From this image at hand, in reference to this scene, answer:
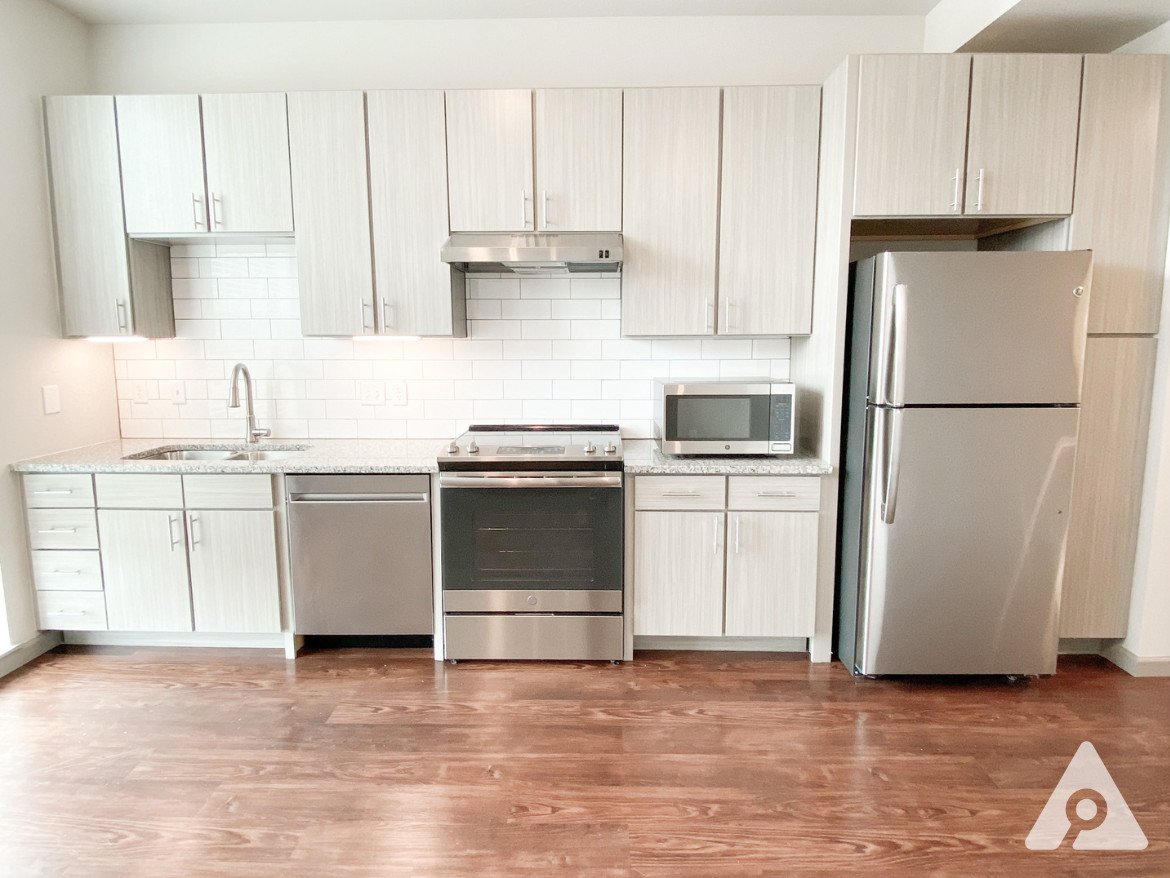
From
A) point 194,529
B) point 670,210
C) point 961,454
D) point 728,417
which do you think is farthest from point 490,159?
point 961,454

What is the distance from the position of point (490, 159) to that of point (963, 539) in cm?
240

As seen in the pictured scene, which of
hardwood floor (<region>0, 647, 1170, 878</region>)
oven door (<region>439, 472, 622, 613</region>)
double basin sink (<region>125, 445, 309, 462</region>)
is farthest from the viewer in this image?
double basin sink (<region>125, 445, 309, 462</region>)

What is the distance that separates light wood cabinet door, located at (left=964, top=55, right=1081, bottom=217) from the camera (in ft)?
8.00

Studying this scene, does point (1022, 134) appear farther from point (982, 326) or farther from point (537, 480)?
point (537, 480)

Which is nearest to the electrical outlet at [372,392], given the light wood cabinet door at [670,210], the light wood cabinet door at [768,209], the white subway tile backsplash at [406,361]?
the white subway tile backsplash at [406,361]

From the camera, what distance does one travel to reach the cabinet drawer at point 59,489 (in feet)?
8.91

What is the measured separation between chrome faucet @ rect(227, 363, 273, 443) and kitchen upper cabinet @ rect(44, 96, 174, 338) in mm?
424

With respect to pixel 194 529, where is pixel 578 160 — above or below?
above

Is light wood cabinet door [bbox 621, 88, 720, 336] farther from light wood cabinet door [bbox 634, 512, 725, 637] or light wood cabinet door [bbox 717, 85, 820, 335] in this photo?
light wood cabinet door [bbox 634, 512, 725, 637]

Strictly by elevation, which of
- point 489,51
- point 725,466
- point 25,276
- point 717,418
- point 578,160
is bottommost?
point 725,466

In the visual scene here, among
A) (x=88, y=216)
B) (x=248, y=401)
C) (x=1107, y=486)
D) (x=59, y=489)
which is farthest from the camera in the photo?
(x=248, y=401)

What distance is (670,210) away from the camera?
279 centimetres

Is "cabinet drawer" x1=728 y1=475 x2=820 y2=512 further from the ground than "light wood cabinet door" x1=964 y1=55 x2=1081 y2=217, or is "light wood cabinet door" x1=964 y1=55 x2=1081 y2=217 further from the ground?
"light wood cabinet door" x1=964 y1=55 x2=1081 y2=217

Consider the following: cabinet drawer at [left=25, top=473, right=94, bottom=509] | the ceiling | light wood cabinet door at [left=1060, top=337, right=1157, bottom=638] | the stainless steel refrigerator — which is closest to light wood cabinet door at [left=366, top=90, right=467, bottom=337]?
the ceiling
